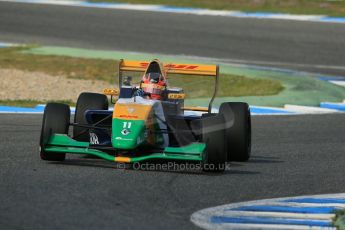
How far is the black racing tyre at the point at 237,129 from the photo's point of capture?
1027cm

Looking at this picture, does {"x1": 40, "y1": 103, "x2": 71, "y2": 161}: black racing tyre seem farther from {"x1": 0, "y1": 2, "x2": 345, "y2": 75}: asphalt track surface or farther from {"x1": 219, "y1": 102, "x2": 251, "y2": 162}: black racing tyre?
{"x1": 0, "y1": 2, "x2": 345, "y2": 75}: asphalt track surface

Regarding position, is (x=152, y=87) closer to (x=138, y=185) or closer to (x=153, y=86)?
(x=153, y=86)

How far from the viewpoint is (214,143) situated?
370 inches

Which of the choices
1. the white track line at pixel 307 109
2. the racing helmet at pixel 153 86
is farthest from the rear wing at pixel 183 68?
the white track line at pixel 307 109

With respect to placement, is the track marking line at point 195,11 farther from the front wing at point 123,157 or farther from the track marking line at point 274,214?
the track marking line at point 274,214

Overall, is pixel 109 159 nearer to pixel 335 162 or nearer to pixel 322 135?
pixel 335 162

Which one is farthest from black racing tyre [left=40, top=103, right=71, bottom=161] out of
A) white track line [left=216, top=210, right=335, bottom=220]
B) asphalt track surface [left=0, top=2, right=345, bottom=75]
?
asphalt track surface [left=0, top=2, right=345, bottom=75]

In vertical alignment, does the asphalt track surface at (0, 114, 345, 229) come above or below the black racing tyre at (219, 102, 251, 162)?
below

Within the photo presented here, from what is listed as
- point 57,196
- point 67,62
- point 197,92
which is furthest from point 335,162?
point 67,62

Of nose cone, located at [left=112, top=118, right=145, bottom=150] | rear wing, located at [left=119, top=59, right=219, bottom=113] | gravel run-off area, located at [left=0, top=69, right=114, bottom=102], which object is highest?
rear wing, located at [left=119, top=59, right=219, bottom=113]

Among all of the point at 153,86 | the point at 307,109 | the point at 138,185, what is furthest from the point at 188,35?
the point at 138,185

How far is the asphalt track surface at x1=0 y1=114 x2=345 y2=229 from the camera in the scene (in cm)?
711

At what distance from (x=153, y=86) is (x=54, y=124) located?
3.89 ft

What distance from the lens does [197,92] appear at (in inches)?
681
